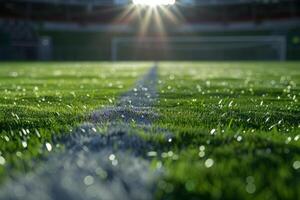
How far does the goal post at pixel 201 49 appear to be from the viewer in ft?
117

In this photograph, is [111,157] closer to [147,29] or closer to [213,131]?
[213,131]

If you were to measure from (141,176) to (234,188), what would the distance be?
387 mm

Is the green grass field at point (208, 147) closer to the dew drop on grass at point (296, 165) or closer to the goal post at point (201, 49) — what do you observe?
the dew drop on grass at point (296, 165)

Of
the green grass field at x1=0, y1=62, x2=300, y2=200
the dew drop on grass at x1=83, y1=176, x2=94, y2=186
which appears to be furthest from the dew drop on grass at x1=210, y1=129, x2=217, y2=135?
the dew drop on grass at x1=83, y1=176, x2=94, y2=186

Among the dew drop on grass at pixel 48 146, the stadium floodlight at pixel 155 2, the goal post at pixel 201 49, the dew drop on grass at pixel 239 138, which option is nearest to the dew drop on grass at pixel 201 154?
the dew drop on grass at pixel 239 138

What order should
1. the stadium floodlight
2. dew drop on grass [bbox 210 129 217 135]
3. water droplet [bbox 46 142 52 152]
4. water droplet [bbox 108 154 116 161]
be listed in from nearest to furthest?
water droplet [bbox 108 154 116 161], water droplet [bbox 46 142 52 152], dew drop on grass [bbox 210 129 217 135], the stadium floodlight

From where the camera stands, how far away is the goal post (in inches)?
1404

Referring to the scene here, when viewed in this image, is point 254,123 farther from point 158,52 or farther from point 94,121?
point 158,52

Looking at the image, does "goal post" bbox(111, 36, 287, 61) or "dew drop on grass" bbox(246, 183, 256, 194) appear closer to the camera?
"dew drop on grass" bbox(246, 183, 256, 194)

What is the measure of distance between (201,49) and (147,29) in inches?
404

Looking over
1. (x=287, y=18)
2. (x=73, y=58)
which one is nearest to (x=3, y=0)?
(x=73, y=58)

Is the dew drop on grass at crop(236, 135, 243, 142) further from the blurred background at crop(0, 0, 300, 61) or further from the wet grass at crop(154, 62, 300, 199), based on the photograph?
the blurred background at crop(0, 0, 300, 61)

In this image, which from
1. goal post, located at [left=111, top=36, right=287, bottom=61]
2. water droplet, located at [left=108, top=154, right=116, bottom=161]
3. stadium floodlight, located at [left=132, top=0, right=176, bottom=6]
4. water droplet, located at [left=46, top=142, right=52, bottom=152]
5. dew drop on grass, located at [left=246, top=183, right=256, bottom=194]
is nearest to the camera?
dew drop on grass, located at [left=246, top=183, right=256, bottom=194]

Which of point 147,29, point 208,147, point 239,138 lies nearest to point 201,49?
point 147,29
